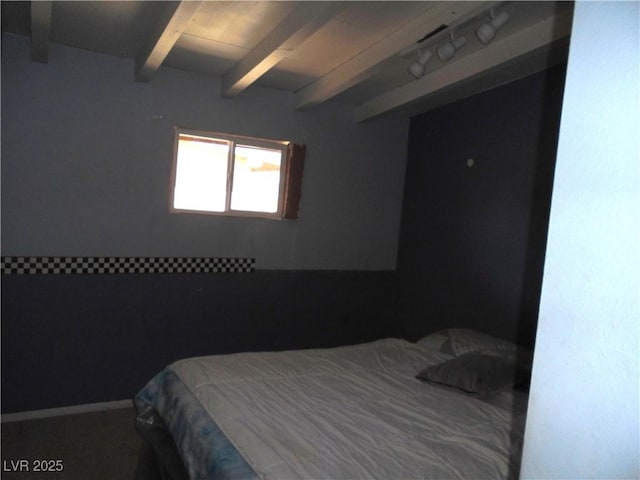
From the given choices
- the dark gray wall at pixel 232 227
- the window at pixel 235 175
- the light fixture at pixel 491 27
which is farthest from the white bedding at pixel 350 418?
the light fixture at pixel 491 27

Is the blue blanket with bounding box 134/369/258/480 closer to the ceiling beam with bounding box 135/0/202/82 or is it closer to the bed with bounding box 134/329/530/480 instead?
the bed with bounding box 134/329/530/480

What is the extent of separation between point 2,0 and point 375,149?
295 cm

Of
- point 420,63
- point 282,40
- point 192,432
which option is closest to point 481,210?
point 420,63

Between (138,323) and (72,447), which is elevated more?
(138,323)

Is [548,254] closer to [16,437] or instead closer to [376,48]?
[376,48]

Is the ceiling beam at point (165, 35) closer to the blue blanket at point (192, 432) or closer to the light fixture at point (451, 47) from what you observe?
the light fixture at point (451, 47)

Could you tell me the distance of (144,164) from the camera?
328 centimetres

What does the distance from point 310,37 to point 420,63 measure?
0.71 metres

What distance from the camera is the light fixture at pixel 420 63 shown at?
8.83 feet

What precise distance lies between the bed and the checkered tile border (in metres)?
1.20

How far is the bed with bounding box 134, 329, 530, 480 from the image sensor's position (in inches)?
60.5

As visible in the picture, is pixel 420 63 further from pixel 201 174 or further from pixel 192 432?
A: pixel 192 432

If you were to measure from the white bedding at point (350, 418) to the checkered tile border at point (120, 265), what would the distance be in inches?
46.7

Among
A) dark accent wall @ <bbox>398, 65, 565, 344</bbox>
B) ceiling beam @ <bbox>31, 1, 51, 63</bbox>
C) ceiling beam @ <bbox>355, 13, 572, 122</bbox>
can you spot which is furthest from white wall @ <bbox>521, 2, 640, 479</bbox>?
dark accent wall @ <bbox>398, 65, 565, 344</bbox>
